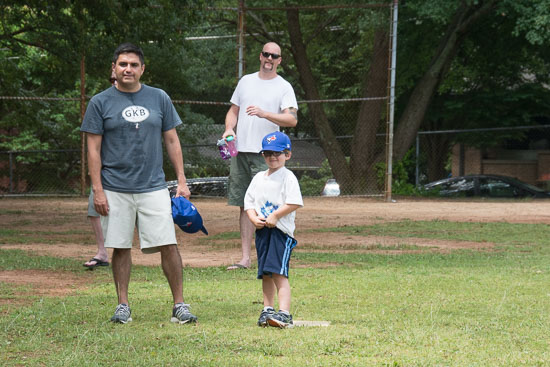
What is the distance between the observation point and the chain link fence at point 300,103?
23688 millimetres

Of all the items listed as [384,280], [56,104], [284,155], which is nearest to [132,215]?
[284,155]

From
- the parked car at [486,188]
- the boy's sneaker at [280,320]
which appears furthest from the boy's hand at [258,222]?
the parked car at [486,188]

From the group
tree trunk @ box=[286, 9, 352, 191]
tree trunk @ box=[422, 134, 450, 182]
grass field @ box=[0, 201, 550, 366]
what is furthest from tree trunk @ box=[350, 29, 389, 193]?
grass field @ box=[0, 201, 550, 366]

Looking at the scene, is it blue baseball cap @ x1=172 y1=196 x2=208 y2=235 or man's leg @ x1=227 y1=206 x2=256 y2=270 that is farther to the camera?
man's leg @ x1=227 y1=206 x2=256 y2=270

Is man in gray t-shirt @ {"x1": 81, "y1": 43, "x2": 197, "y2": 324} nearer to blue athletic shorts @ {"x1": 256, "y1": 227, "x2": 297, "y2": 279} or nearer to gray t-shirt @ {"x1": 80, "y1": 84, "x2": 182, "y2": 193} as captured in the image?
gray t-shirt @ {"x1": 80, "y1": 84, "x2": 182, "y2": 193}

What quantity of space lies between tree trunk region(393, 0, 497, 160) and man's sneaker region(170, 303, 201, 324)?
18.5 metres

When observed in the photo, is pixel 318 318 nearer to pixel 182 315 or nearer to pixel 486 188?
pixel 182 315

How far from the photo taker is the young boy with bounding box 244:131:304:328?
594 cm

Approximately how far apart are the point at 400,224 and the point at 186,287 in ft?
25.5

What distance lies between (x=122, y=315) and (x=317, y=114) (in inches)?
734

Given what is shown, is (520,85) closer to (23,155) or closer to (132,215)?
(23,155)

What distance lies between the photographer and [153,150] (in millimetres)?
6199

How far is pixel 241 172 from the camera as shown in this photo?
8.96 metres

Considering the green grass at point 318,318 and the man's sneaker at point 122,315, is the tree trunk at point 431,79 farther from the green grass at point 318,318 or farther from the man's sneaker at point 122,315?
the man's sneaker at point 122,315
